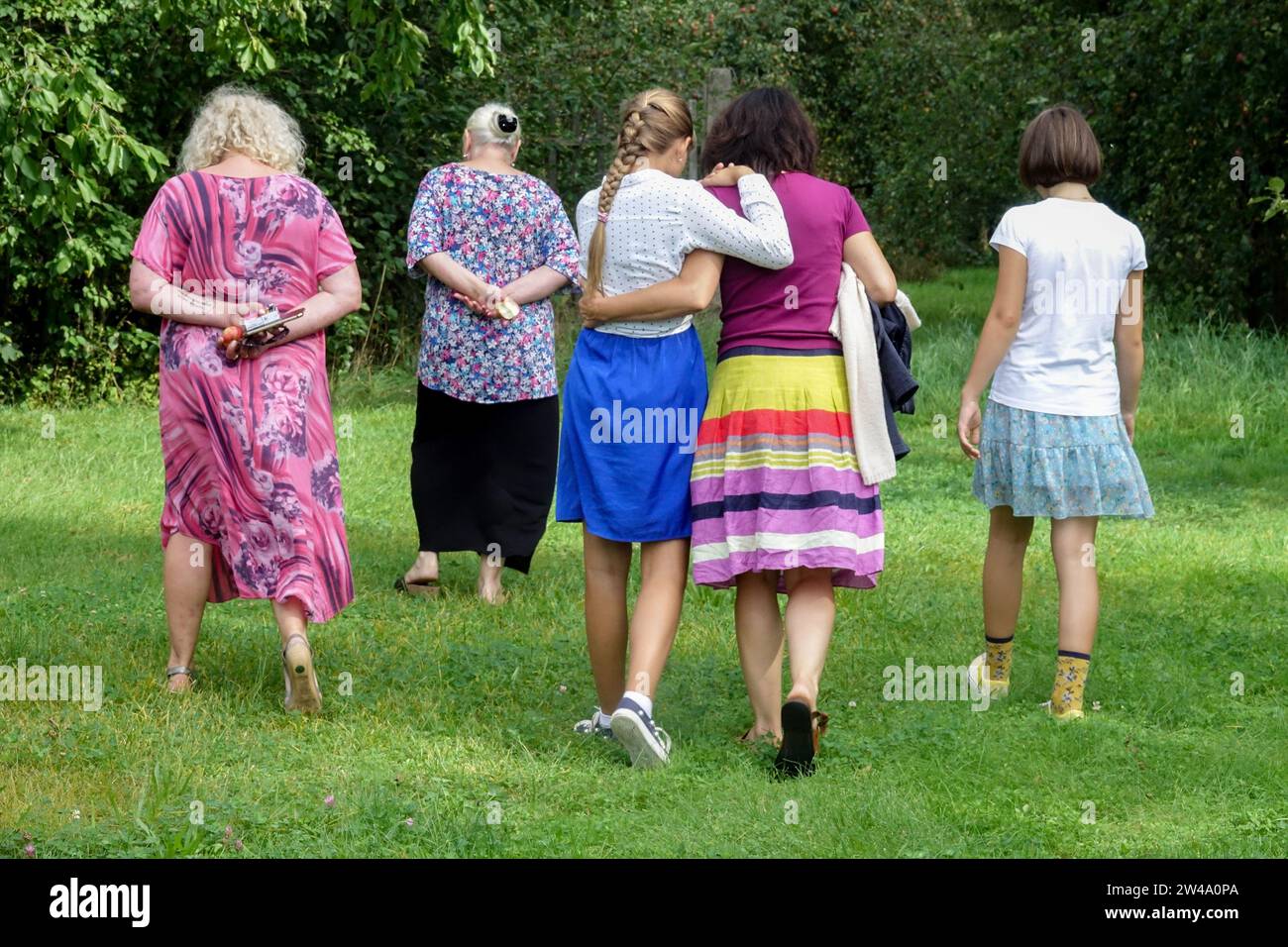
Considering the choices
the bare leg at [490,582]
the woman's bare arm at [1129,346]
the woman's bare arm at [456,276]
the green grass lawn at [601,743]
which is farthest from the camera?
the bare leg at [490,582]

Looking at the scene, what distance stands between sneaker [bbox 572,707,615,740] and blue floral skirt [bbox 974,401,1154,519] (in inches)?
57.5

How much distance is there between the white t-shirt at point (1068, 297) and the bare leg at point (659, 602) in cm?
129

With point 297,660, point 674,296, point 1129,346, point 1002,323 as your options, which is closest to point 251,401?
point 297,660

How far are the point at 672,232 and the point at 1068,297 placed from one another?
4.49 feet

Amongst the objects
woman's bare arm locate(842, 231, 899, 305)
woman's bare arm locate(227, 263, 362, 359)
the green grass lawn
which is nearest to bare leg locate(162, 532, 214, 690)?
the green grass lawn

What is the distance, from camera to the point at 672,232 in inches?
191

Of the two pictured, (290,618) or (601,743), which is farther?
(290,618)

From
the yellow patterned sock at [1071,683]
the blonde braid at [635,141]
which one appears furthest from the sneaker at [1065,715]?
the blonde braid at [635,141]

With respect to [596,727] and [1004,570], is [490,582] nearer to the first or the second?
[596,727]

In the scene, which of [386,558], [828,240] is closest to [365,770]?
[828,240]

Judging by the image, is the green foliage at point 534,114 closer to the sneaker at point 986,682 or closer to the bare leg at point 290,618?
the bare leg at point 290,618

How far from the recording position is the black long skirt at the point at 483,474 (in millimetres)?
7352

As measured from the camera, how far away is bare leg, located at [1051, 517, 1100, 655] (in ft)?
17.8

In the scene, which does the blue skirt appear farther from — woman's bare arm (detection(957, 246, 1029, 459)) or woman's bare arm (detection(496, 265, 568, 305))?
woman's bare arm (detection(496, 265, 568, 305))
